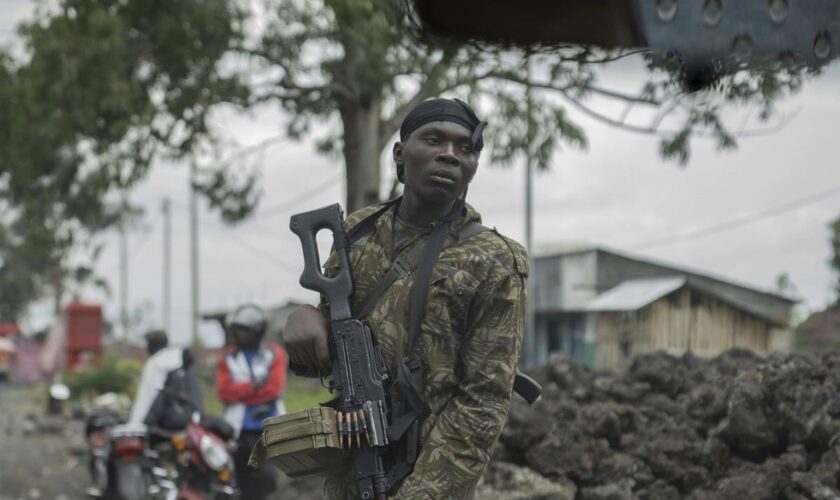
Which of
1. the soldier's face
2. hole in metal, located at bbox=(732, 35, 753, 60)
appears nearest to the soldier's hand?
the soldier's face

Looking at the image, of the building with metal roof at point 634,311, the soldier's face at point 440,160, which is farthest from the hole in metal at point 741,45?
the building with metal roof at point 634,311

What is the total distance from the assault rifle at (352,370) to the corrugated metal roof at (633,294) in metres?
19.4

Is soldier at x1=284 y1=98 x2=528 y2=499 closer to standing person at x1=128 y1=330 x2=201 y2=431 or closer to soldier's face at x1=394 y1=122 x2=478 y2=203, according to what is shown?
soldier's face at x1=394 y1=122 x2=478 y2=203

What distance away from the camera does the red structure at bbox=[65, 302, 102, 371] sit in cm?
3347

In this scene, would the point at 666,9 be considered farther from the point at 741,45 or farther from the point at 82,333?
the point at 82,333

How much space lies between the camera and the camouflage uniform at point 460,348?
292 centimetres

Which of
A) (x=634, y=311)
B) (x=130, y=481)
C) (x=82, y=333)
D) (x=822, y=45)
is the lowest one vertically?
(x=130, y=481)

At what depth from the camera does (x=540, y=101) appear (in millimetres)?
12461

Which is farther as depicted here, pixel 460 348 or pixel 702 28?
pixel 460 348

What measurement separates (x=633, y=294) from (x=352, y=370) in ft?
71.9

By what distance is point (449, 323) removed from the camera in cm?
301

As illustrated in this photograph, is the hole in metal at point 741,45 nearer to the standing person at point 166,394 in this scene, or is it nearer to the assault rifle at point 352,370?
the assault rifle at point 352,370

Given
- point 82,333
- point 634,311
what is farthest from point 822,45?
point 82,333

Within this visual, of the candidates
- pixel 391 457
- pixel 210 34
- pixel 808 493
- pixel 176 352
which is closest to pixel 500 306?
pixel 391 457
